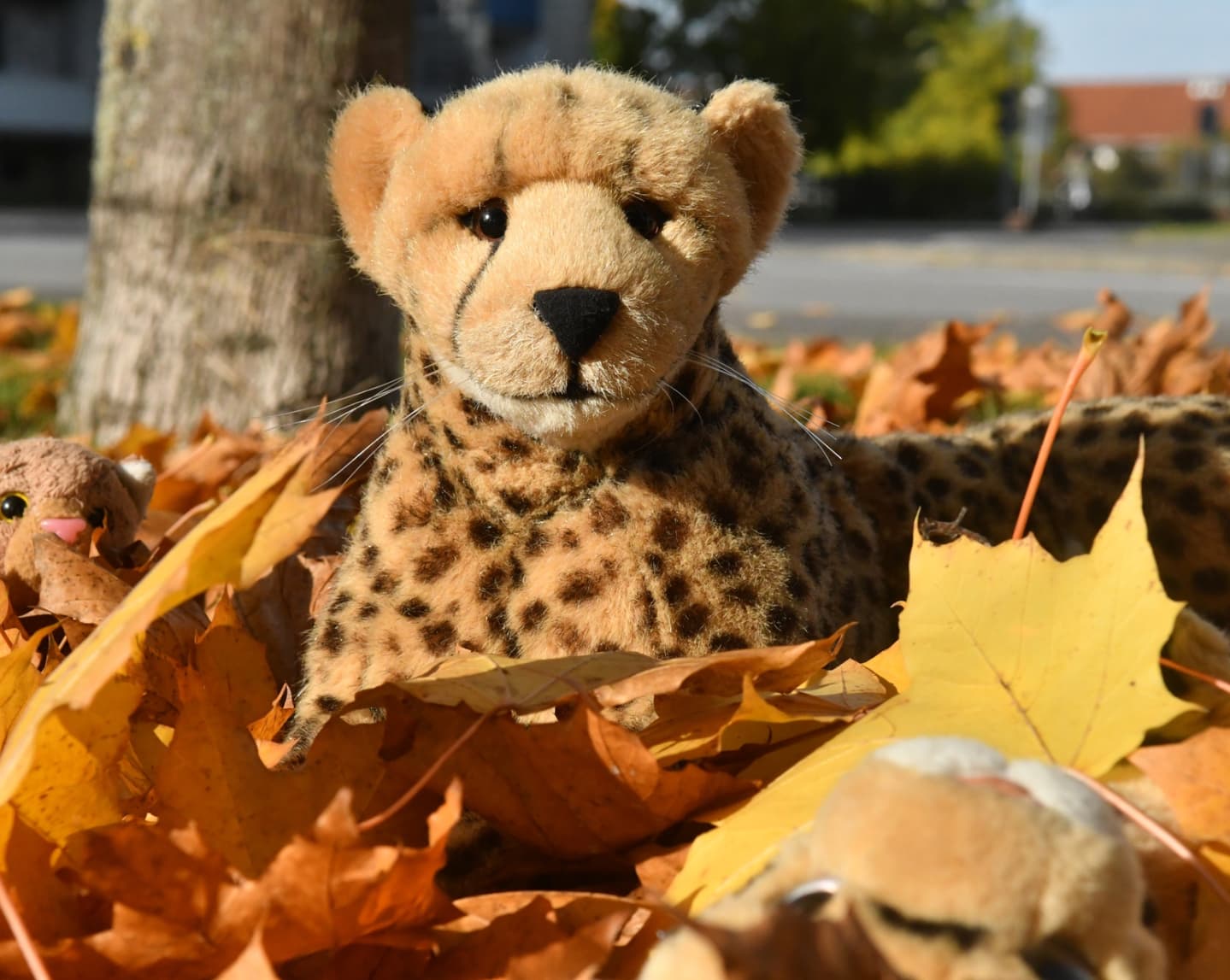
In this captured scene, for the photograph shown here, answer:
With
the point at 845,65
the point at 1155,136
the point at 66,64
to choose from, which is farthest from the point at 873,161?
the point at 1155,136

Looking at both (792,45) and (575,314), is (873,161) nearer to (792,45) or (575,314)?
(792,45)

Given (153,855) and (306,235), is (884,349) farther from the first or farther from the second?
(153,855)

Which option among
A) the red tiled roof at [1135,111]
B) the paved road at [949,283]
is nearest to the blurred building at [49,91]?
the paved road at [949,283]

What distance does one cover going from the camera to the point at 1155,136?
6103 cm

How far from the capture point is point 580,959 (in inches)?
30.9

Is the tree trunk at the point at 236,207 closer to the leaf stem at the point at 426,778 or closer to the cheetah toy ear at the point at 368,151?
the cheetah toy ear at the point at 368,151

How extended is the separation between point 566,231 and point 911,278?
13.6 metres

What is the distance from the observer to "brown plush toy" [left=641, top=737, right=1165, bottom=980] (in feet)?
1.96

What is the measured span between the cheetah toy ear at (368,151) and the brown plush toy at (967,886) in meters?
0.81

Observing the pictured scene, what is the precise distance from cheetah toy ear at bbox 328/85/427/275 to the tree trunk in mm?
1373

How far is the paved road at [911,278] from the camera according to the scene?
8742 mm

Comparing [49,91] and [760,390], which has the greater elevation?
[760,390]

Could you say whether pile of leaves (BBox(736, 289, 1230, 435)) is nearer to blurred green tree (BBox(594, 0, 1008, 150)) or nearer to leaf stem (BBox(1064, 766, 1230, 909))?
leaf stem (BBox(1064, 766, 1230, 909))

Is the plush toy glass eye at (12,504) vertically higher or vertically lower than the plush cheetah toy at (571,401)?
lower
